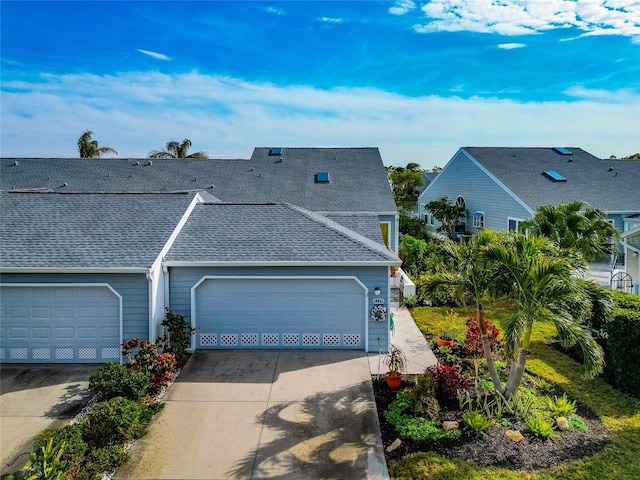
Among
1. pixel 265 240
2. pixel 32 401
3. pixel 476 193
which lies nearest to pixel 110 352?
pixel 32 401

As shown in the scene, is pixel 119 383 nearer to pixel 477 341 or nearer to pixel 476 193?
pixel 477 341

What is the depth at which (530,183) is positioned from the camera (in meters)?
22.5

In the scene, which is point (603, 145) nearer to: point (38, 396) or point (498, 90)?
point (498, 90)

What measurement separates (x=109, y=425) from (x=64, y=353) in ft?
14.8

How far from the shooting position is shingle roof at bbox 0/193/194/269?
9.74 m

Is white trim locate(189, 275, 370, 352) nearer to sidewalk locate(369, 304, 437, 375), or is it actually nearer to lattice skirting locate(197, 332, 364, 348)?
lattice skirting locate(197, 332, 364, 348)

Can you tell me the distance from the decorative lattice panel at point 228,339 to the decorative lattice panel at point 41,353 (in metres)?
4.12

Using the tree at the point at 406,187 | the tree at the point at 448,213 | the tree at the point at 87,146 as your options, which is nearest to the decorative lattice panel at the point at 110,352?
the tree at the point at 448,213

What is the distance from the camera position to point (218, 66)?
16531mm

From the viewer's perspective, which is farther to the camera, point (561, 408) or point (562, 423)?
point (561, 408)

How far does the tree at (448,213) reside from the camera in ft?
86.5

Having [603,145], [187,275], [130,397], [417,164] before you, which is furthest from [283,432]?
[417,164]

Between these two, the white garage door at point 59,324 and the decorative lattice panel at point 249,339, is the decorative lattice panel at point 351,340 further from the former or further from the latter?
the white garage door at point 59,324

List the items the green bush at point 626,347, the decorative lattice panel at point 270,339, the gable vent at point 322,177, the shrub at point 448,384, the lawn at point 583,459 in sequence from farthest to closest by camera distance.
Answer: the gable vent at point 322,177 < the decorative lattice panel at point 270,339 < the green bush at point 626,347 < the shrub at point 448,384 < the lawn at point 583,459
